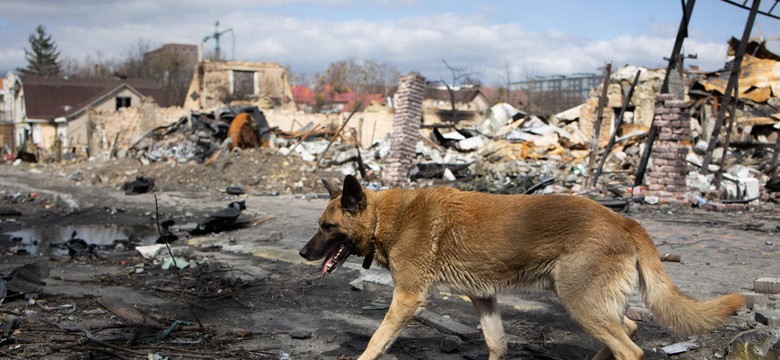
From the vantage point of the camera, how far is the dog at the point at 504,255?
4.15m

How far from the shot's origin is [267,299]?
23.8 feet

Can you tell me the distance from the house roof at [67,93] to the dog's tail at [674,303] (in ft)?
170

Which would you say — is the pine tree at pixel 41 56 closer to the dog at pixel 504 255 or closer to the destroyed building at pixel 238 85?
the destroyed building at pixel 238 85

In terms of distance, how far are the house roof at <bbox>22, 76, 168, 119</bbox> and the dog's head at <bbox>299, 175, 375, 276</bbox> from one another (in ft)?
165

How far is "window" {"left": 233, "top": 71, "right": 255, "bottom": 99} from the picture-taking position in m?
49.8

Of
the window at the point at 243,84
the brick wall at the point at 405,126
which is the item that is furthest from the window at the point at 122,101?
the brick wall at the point at 405,126

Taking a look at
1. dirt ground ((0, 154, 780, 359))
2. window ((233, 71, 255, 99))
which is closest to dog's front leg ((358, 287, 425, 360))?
dirt ground ((0, 154, 780, 359))

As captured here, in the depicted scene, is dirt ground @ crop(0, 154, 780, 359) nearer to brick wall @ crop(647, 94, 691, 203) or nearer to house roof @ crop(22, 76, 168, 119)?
brick wall @ crop(647, 94, 691, 203)

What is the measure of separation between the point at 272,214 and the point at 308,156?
10.2 metres

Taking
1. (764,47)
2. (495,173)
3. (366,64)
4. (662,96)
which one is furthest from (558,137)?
(366,64)

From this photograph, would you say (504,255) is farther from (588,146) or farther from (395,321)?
(588,146)

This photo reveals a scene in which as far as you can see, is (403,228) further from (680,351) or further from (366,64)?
(366,64)

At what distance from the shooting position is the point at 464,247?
4.58 m

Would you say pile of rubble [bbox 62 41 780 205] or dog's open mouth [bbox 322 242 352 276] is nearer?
dog's open mouth [bbox 322 242 352 276]
